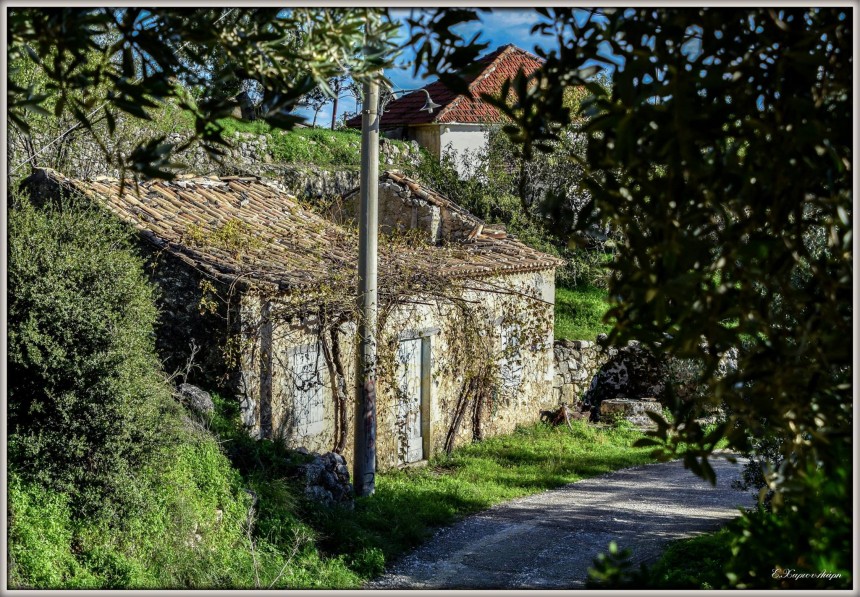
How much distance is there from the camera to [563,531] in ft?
34.6

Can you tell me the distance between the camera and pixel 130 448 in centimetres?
795

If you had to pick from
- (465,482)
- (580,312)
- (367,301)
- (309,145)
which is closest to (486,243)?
(465,482)

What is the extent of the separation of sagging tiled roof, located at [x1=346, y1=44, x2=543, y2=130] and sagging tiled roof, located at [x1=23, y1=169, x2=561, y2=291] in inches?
439

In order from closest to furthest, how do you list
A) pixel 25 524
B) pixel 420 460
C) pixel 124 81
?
pixel 124 81
pixel 25 524
pixel 420 460

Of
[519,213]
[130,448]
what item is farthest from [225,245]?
[519,213]

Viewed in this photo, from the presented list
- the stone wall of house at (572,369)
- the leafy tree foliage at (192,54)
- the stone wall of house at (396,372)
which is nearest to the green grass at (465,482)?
the stone wall of house at (396,372)

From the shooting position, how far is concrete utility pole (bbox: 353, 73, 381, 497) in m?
10.7

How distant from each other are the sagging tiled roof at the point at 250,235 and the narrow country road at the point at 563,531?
384 centimetres

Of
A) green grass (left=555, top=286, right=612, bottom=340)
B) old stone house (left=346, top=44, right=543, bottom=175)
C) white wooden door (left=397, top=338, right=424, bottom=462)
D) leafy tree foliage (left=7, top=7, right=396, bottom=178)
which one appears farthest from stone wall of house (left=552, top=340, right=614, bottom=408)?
leafy tree foliage (left=7, top=7, right=396, bottom=178)

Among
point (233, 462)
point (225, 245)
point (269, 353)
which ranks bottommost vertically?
point (233, 462)

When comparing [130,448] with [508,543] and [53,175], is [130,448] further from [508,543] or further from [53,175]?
[53,175]

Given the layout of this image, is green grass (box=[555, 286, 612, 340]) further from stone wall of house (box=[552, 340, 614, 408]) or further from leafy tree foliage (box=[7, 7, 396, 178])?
leafy tree foliage (box=[7, 7, 396, 178])

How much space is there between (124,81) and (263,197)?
1152 centimetres

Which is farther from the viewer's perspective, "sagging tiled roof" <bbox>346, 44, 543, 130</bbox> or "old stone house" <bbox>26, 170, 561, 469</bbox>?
"sagging tiled roof" <bbox>346, 44, 543, 130</bbox>
